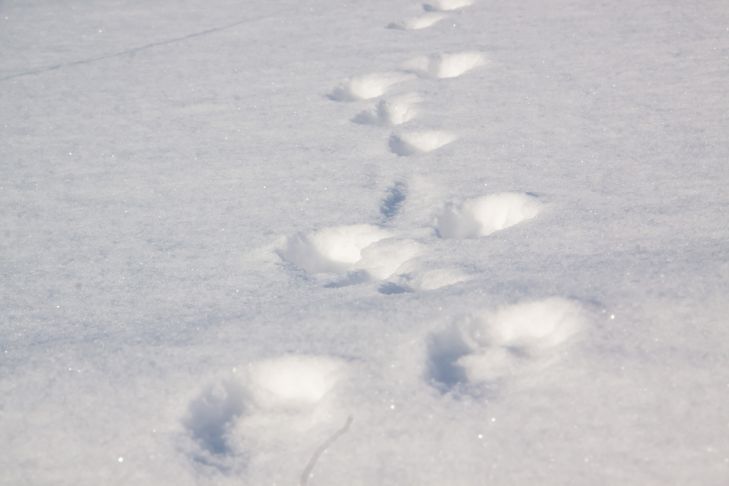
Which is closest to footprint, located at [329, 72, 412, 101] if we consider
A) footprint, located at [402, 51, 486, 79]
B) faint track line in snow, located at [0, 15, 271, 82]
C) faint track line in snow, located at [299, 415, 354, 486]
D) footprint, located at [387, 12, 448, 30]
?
footprint, located at [402, 51, 486, 79]

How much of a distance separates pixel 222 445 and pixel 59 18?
136 inches

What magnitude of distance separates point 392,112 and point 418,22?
1077 millimetres

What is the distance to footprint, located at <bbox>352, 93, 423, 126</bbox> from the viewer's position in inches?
108

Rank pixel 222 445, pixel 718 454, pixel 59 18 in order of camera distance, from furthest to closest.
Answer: pixel 59 18, pixel 222 445, pixel 718 454

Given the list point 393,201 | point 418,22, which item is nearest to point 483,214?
point 393,201

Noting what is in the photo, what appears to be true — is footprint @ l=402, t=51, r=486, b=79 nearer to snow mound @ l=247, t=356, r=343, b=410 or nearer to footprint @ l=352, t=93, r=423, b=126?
footprint @ l=352, t=93, r=423, b=126

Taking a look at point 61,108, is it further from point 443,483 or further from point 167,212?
point 443,483

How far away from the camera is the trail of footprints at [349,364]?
1.42 metres

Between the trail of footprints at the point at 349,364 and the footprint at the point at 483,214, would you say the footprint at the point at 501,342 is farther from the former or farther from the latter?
the footprint at the point at 483,214

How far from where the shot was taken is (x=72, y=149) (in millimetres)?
→ 2662

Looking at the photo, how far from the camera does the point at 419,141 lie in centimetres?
252

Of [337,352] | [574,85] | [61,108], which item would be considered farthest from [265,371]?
[61,108]

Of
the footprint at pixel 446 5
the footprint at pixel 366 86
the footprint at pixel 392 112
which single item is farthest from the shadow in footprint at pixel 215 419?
the footprint at pixel 446 5

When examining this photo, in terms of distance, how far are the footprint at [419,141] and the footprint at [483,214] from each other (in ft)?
1.49
